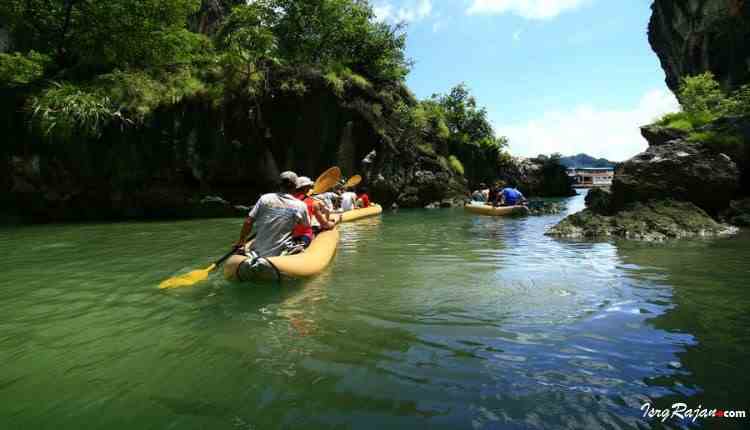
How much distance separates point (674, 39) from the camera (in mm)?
43969

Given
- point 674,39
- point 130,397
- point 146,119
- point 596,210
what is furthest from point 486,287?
point 674,39

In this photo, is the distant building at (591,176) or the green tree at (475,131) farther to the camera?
the distant building at (591,176)

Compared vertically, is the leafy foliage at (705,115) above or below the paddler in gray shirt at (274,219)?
above

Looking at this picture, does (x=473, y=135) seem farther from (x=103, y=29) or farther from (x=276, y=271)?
(x=276, y=271)

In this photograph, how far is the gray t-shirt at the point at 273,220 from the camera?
5973mm

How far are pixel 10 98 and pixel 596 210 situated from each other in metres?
21.1

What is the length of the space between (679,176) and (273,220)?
369 inches

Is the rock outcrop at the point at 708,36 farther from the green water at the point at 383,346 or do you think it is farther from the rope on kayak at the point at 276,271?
the rope on kayak at the point at 276,271

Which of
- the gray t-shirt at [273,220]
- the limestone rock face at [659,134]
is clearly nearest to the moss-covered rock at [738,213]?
the limestone rock face at [659,134]

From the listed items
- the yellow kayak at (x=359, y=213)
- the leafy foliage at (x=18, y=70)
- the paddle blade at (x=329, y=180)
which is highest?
the leafy foliage at (x=18, y=70)

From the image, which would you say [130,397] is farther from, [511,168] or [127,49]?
[511,168]

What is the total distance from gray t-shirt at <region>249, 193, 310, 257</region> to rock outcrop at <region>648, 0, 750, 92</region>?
38523 millimetres

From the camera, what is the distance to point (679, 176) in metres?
10.3

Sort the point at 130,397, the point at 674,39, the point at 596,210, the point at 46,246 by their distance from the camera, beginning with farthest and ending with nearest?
the point at 674,39 < the point at 596,210 < the point at 46,246 < the point at 130,397
